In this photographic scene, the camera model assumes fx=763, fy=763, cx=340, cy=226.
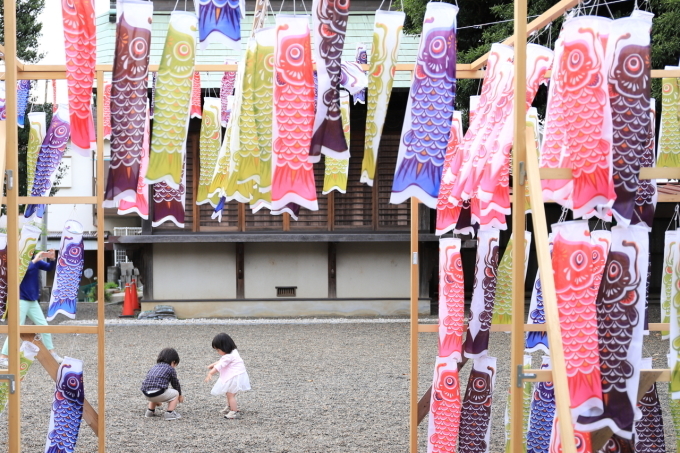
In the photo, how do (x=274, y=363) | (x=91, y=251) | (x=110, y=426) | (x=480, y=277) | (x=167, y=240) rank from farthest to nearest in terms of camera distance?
(x=91, y=251) < (x=167, y=240) < (x=274, y=363) < (x=110, y=426) < (x=480, y=277)

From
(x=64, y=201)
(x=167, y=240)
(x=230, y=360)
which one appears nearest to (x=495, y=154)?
(x=64, y=201)

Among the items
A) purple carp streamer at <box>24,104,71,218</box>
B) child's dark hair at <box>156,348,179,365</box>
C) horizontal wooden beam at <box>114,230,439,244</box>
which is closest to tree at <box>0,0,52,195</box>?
horizontal wooden beam at <box>114,230,439,244</box>

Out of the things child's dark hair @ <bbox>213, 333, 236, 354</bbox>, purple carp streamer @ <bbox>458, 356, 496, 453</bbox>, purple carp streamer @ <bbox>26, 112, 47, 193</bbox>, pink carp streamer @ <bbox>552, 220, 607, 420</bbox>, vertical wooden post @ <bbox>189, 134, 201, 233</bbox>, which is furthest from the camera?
vertical wooden post @ <bbox>189, 134, 201, 233</bbox>

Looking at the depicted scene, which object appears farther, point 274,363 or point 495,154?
point 274,363

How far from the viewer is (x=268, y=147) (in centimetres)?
329

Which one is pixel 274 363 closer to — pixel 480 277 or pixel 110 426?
pixel 110 426

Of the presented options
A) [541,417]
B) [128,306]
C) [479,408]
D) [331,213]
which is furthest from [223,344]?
[128,306]

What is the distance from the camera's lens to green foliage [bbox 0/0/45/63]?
13102 millimetres

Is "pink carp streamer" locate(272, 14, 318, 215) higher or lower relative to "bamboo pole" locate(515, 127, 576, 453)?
higher

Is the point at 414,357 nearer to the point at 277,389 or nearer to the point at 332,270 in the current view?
the point at 277,389

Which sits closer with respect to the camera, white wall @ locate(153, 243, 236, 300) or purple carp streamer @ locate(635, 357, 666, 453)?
purple carp streamer @ locate(635, 357, 666, 453)

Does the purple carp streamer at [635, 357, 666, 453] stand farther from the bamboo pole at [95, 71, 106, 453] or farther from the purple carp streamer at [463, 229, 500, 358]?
the bamboo pole at [95, 71, 106, 453]

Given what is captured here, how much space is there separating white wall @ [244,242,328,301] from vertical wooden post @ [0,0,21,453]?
1032 centimetres

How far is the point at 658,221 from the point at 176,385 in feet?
39.9
